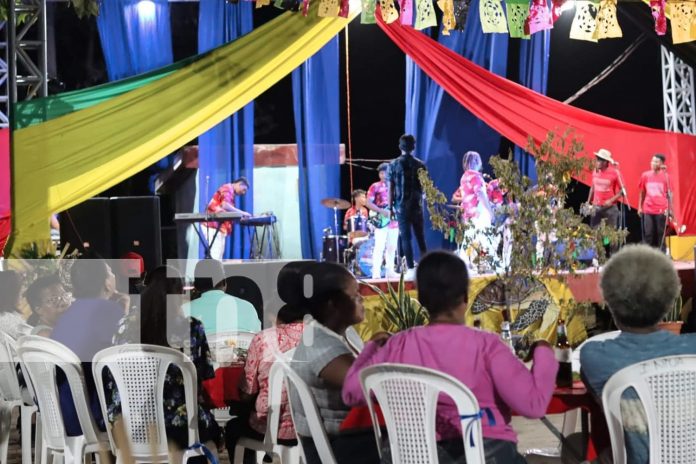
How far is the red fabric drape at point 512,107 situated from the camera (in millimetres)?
8633

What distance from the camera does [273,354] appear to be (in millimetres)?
3297

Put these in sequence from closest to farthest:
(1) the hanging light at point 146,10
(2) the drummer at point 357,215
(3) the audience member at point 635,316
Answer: (3) the audience member at point 635,316 < (1) the hanging light at point 146,10 < (2) the drummer at point 357,215

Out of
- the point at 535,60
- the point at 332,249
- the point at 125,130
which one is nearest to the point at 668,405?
the point at 125,130

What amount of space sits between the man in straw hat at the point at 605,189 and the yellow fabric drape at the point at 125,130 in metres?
3.64

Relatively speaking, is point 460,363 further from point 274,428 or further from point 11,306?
point 11,306

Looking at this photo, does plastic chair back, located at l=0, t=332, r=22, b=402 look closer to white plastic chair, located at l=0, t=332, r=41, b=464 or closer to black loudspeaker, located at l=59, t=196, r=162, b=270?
white plastic chair, located at l=0, t=332, r=41, b=464

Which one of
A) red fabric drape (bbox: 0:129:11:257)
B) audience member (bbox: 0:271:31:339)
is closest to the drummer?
red fabric drape (bbox: 0:129:11:257)

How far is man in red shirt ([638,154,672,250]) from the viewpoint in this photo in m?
9.54

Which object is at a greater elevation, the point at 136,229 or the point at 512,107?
the point at 512,107

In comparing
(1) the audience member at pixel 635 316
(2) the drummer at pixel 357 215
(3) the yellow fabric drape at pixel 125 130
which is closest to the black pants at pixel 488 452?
(1) the audience member at pixel 635 316

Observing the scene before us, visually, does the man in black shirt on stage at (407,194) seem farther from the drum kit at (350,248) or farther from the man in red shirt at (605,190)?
the man in red shirt at (605,190)

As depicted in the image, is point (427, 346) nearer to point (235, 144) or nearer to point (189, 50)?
point (235, 144)

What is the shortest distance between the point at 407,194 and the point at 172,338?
549cm

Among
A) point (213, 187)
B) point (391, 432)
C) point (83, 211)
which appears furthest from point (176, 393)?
point (213, 187)
